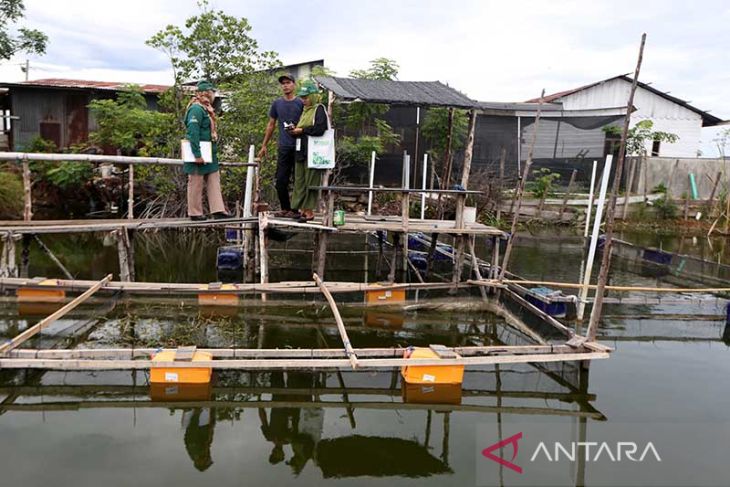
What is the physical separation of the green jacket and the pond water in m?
1.87

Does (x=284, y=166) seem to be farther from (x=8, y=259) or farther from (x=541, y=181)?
(x=541, y=181)

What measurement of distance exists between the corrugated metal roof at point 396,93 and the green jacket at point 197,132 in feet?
6.25

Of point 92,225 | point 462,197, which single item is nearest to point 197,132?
point 92,225

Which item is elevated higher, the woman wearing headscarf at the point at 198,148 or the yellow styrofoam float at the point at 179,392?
the woman wearing headscarf at the point at 198,148

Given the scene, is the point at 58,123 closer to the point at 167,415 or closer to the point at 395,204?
the point at 395,204

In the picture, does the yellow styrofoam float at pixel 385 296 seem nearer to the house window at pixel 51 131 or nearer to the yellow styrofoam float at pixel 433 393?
the yellow styrofoam float at pixel 433 393

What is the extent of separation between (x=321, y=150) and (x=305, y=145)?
31 centimetres

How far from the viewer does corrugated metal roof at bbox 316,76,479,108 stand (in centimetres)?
825

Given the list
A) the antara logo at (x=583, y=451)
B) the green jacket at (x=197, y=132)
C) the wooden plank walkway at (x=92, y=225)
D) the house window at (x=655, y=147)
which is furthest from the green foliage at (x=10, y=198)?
the house window at (x=655, y=147)

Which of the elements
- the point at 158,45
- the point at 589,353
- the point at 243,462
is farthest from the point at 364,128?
the point at 243,462

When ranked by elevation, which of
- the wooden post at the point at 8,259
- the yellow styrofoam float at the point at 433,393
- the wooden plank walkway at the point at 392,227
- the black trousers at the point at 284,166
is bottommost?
the yellow styrofoam float at the point at 433,393

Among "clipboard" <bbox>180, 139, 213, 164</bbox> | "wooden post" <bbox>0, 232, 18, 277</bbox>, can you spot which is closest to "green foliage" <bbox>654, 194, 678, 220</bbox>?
"clipboard" <bbox>180, 139, 213, 164</bbox>

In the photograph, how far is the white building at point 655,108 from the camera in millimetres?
24656

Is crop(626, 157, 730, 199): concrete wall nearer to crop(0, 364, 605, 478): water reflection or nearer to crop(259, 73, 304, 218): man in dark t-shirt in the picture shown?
crop(259, 73, 304, 218): man in dark t-shirt
